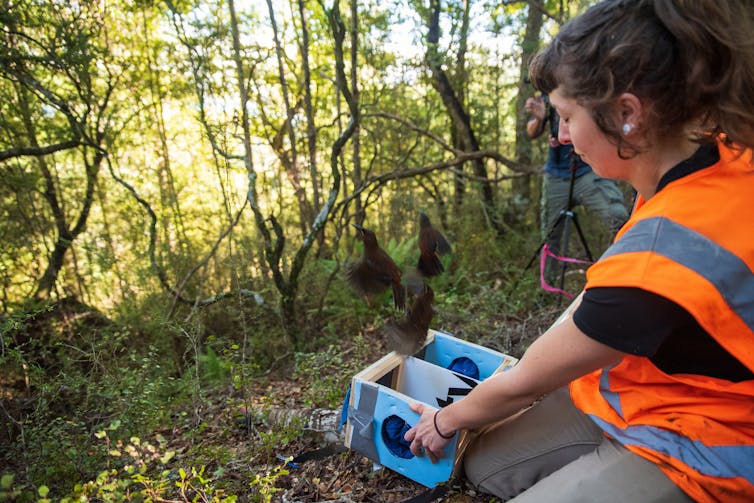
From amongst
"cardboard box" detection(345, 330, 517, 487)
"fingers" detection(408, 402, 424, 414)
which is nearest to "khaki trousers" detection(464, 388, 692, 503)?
"cardboard box" detection(345, 330, 517, 487)

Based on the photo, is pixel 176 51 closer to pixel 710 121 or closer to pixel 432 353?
pixel 432 353

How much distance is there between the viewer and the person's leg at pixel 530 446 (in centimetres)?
151

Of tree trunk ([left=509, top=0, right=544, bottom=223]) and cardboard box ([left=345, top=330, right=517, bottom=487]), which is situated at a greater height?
tree trunk ([left=509, top=0, right=544, bottom=223])

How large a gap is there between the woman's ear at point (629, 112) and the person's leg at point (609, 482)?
888 mm

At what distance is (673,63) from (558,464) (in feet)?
4.17

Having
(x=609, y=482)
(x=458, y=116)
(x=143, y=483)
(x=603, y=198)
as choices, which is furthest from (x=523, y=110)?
(x=143, y=483)

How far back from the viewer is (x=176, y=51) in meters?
5.16

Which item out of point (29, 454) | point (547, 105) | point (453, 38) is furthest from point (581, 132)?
point (453, 38)

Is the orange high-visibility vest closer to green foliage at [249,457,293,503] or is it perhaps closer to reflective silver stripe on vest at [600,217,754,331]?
reflective silver stripe on vest at [600,217,754,331]

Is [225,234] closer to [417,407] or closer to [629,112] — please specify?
[417,407]

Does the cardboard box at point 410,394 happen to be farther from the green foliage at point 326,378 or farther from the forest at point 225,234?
the green foliage at point 326,378

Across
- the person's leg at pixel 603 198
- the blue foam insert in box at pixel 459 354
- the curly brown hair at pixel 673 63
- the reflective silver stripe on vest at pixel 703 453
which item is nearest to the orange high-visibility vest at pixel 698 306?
the reflective silver stripe on vest at pixel 703 453

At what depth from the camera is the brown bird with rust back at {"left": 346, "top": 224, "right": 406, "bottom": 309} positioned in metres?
2.35

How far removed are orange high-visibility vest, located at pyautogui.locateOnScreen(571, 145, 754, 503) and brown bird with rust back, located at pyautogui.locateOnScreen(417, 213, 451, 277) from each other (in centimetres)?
126
